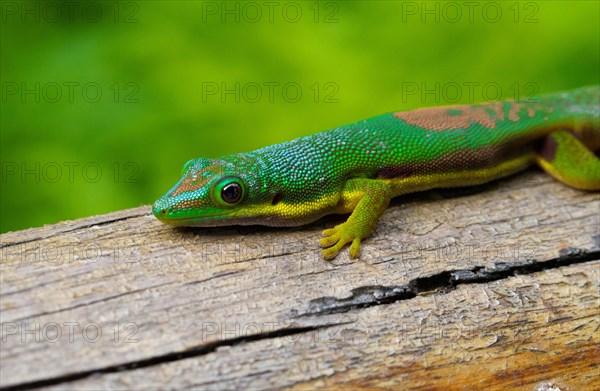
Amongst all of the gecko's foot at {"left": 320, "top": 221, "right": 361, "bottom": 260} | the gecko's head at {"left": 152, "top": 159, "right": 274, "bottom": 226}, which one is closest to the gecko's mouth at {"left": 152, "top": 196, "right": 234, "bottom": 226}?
the gecko's head at {"left": 152, "top": 159, "right": 274, "bottom": 226}

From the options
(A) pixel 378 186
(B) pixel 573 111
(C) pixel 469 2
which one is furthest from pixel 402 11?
(A) pixel 378 186

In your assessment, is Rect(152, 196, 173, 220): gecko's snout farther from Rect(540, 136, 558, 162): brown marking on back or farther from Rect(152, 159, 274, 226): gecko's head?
Rect(540, 136, 558, 162): brown marking on back

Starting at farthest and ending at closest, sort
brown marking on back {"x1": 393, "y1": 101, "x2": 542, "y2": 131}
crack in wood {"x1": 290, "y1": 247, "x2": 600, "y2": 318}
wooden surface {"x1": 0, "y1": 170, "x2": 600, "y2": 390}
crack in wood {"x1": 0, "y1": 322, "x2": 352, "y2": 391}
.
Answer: brown marking on back {"x1": 393, "y1": 101, "x2": 542, "y2": 131} < crack in wood {"x1": 290, "y1": 247, "x2": 600, "y2": 318} < wooden surface {"x1": 0, "y1": 170, "x2": 600, "y2": 390} < crack in wood {"x1": 0, "y1": 322, "x2": 352, "y2": 391}

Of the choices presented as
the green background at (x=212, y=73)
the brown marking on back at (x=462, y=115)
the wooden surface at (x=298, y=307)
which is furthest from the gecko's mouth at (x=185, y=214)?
the brown marking on back at (x=462, y=115)

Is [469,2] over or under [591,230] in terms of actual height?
over

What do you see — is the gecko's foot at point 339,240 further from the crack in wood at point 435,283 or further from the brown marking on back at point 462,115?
the brown marking on back at point 462,115

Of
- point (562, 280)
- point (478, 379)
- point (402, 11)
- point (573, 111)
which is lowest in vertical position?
point (478, 379)

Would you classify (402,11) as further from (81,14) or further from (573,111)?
(81,14)
